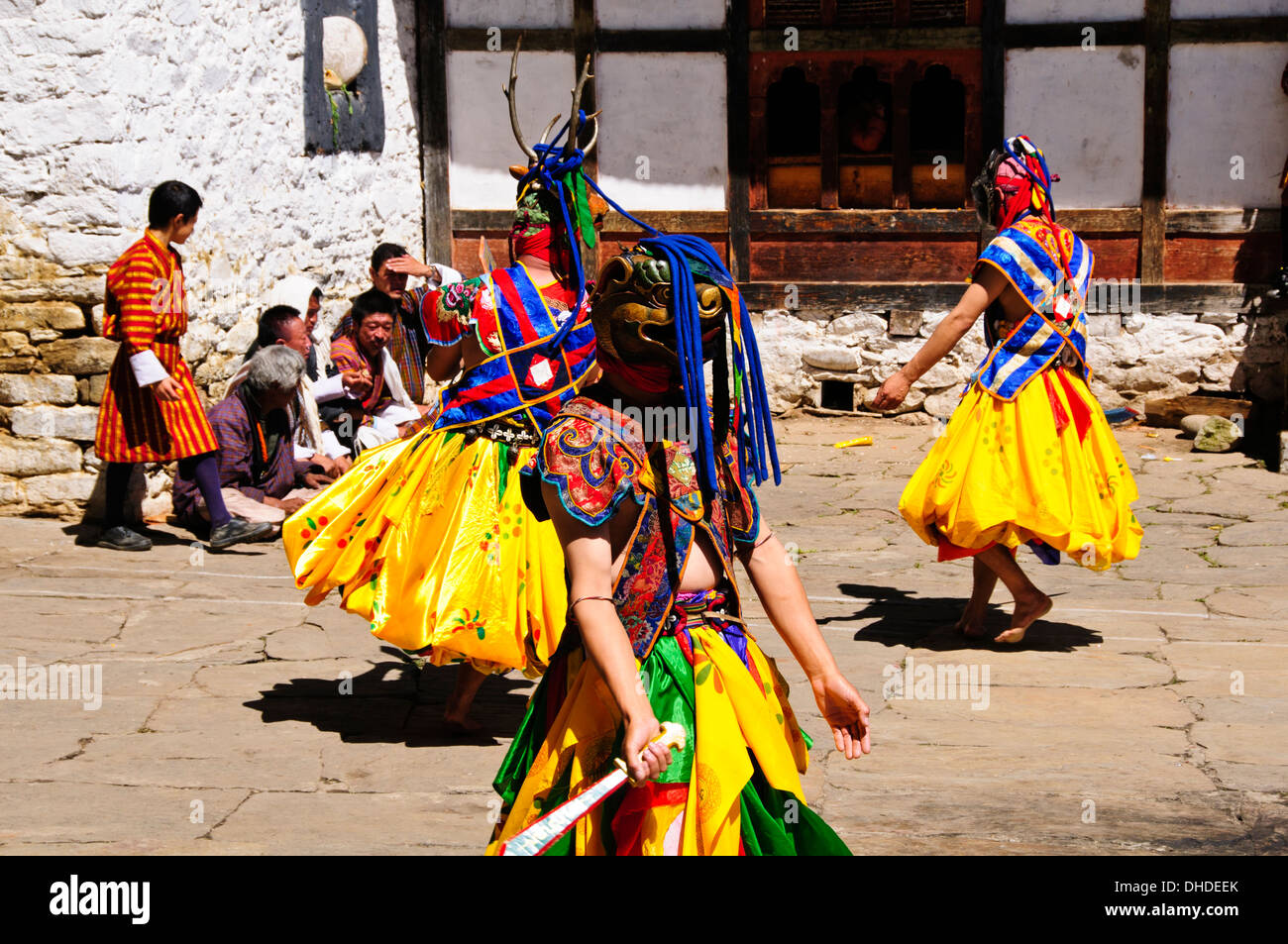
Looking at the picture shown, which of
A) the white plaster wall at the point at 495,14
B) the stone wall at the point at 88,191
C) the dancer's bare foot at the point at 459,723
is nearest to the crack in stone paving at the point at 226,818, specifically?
the dancer's bare foot at the point at 459,723

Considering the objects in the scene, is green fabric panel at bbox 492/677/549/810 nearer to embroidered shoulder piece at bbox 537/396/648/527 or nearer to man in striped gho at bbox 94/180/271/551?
embroidered shoulder piece at bbox 537/396/648/527

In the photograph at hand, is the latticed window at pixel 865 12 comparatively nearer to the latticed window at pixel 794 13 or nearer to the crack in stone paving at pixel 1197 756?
the latticed window at pixel 794 13

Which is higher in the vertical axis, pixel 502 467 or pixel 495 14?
pixel 495 14

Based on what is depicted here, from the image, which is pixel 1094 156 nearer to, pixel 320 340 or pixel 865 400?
pixel 865 400

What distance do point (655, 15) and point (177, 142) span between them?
455 centimetres

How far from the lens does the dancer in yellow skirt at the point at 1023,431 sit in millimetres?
5520

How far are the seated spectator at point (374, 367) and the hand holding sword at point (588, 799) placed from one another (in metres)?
4.74

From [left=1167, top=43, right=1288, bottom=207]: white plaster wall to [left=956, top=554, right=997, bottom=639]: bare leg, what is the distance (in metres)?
6.34

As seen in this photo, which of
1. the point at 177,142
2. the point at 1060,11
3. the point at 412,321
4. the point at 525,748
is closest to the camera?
the point at 525,748

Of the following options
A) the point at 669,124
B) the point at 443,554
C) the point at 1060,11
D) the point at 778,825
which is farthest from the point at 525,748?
the point at 1060,11

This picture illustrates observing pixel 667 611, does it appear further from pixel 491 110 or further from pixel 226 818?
pixel 491 110

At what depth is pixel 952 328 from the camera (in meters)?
5.54

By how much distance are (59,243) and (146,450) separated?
123 centimetres

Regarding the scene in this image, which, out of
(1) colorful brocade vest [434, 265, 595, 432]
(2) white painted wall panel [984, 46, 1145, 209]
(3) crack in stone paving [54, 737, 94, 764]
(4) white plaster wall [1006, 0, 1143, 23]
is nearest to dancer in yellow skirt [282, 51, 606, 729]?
(1) colorful brocade vest [434, 265, 595, 432]
